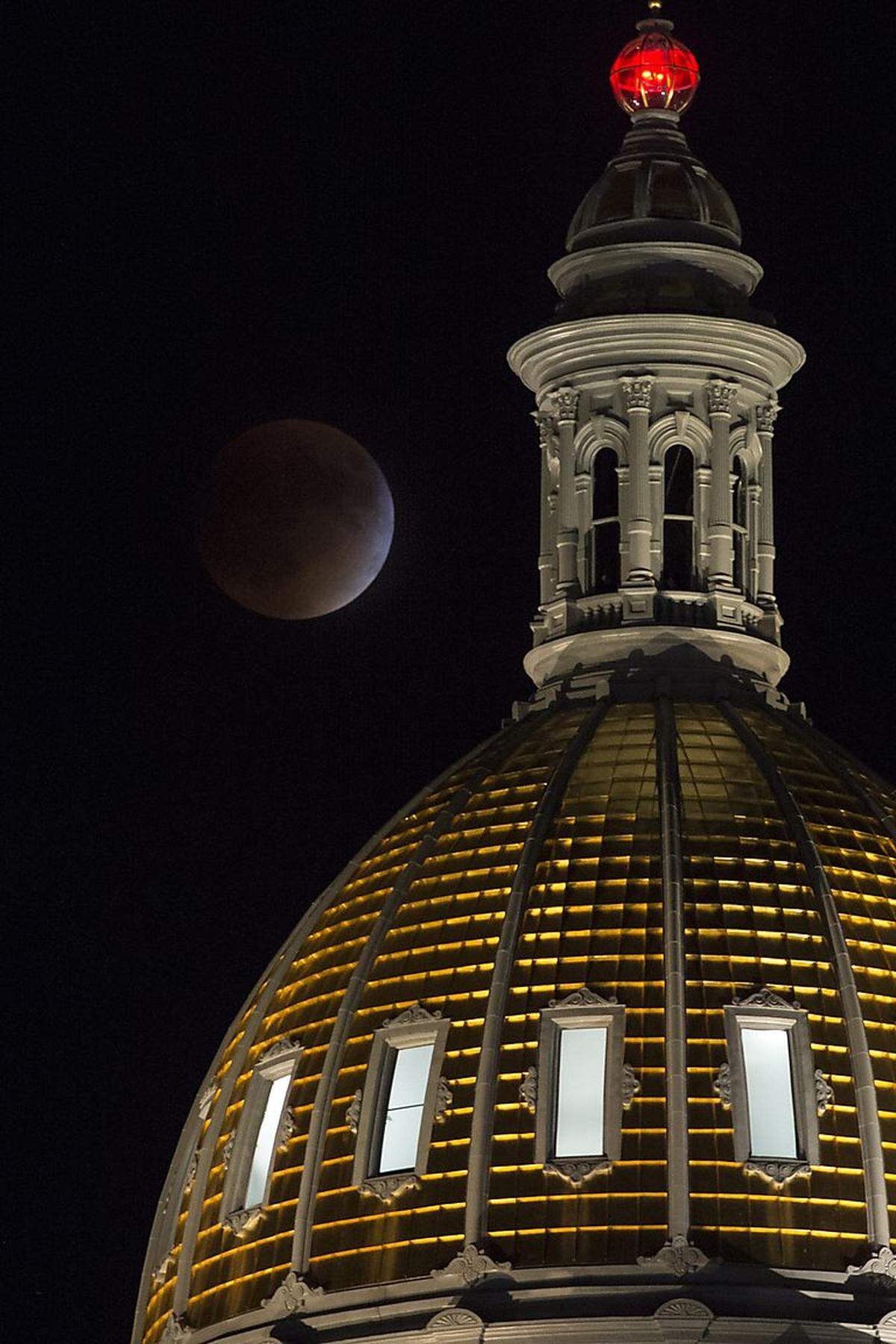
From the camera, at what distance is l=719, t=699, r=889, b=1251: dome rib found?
103 meters

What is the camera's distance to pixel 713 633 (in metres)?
110

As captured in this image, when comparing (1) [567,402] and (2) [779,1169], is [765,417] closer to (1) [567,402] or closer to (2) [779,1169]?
Result: (1) [567,402]

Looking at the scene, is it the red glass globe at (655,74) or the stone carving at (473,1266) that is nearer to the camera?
the stone carving at (473,1266)

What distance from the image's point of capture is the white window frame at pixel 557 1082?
103 meters

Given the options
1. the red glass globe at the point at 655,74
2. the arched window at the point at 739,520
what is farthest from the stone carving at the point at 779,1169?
the red glass globe at the point at 655,74

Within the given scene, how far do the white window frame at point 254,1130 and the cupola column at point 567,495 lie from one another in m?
8.55

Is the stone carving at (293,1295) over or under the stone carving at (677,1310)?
over

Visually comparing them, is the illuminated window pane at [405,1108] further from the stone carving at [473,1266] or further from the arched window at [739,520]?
the arched window at [739,520]

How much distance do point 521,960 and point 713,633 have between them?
280 inches

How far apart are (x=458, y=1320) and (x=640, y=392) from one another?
17.2 metres

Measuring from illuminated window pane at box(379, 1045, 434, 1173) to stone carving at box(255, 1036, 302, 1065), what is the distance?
2269 millimetres

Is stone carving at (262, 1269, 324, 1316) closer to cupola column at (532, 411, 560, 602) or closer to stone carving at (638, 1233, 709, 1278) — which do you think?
stone carving at (638, 1233, 709, 1278)

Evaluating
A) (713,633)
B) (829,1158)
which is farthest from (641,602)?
(829,1158)

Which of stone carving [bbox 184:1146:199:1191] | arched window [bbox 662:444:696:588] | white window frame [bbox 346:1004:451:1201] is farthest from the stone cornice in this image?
stone carving [bbox 184:1146:199:1191]
